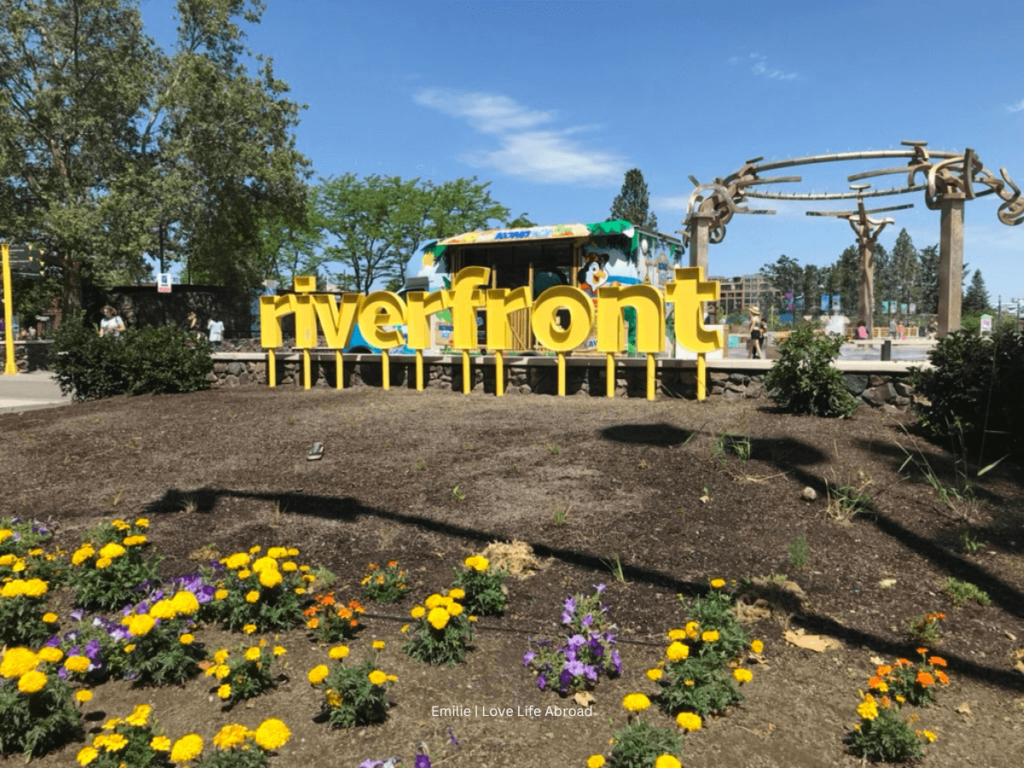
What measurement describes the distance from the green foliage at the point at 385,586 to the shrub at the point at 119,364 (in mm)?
10315

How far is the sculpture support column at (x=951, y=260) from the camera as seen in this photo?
14117 mm

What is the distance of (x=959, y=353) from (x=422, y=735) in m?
7.24

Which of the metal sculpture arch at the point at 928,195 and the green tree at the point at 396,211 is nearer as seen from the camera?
the metal sculpture arch at the point at 928,195

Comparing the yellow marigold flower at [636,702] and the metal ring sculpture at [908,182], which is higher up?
the metal ring sculpture at [908,182]

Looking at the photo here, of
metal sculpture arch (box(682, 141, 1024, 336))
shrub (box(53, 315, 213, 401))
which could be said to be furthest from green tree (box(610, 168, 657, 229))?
shrub (box(53, 315, 213, 401))

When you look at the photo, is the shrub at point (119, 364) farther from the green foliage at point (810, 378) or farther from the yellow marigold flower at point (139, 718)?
the yellow marigold flower at point (139, 718)

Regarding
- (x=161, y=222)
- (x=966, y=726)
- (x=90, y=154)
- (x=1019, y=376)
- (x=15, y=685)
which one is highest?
(x=90, y=154)

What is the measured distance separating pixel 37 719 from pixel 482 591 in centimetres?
203

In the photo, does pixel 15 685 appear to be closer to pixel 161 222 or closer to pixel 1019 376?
pixel 1019 376

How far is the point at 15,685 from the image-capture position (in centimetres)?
288

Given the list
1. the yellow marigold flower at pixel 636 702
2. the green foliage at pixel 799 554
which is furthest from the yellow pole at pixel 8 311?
the yellow marigold flower at pixel 636 702

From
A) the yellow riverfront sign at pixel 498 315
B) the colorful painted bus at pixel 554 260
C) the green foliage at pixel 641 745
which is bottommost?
the green foliage at pixel 641 745

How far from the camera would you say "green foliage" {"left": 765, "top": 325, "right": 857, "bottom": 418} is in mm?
8320

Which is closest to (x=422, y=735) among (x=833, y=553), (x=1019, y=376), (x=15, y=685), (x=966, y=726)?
(x=15, y=685)
